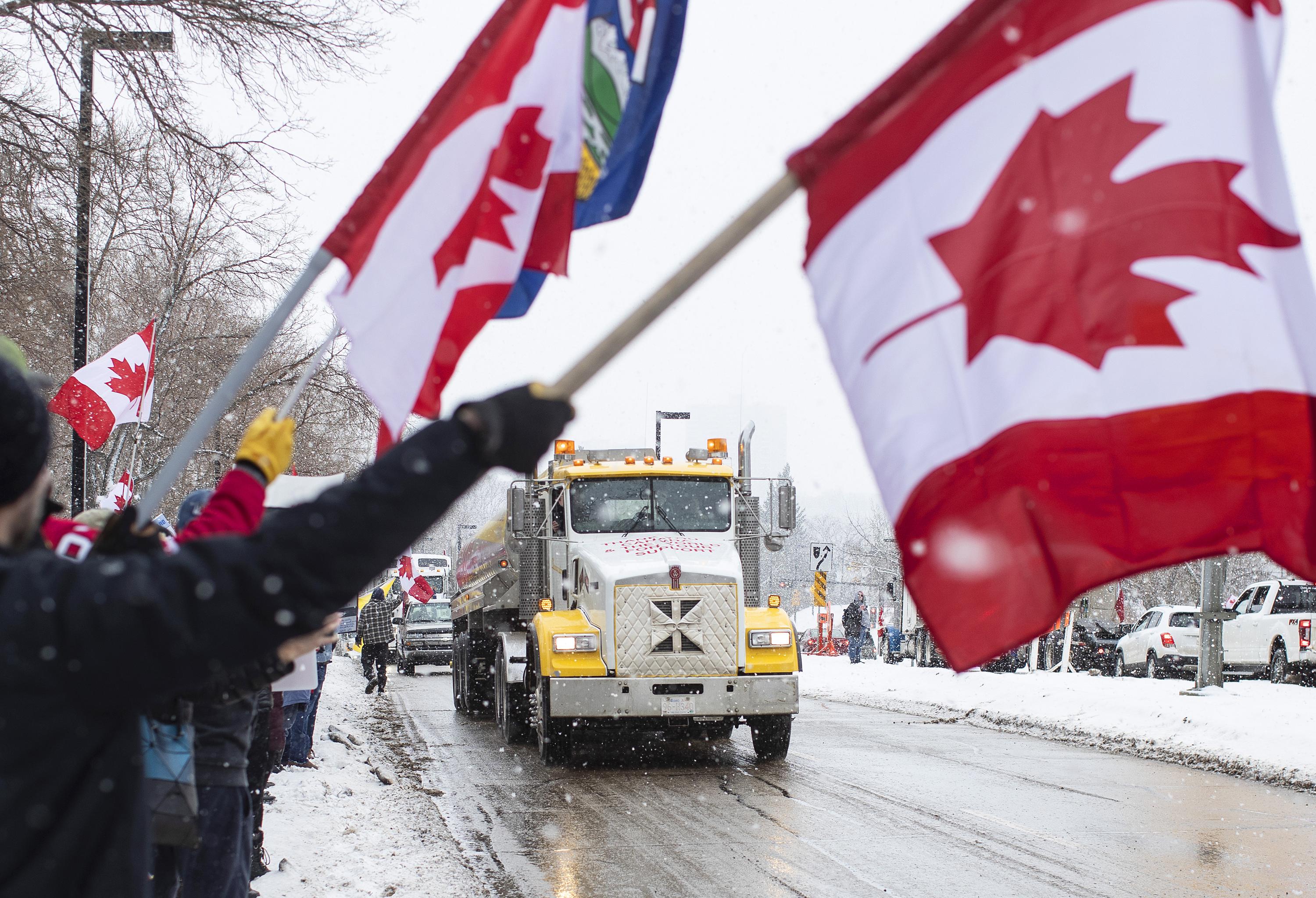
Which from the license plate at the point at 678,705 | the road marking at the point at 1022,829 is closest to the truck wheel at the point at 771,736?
the license plate at the point at 678,705

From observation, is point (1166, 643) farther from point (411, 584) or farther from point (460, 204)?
point (460, 204)

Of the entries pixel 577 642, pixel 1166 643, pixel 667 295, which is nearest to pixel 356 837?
pixel 577 642

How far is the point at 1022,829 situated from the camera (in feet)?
29.2

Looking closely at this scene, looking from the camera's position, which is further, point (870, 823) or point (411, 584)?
point (411, 584)

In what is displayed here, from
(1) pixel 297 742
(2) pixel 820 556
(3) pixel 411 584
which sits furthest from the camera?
(3) pixel 411 584

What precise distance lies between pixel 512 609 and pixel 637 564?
397 cm

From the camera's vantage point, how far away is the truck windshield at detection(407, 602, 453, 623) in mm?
36344

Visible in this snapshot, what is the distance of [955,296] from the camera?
2975 mm

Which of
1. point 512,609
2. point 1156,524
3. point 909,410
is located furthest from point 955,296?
point 512,609

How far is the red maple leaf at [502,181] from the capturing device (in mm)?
3465

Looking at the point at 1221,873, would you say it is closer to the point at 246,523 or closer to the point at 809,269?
the point at 809,269

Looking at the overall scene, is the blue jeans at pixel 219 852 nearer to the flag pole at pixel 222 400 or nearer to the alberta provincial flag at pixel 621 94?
the flag pole at pixel 222 400

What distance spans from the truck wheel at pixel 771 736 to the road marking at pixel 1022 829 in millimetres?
3283

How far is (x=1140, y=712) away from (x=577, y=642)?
7.96 meters
